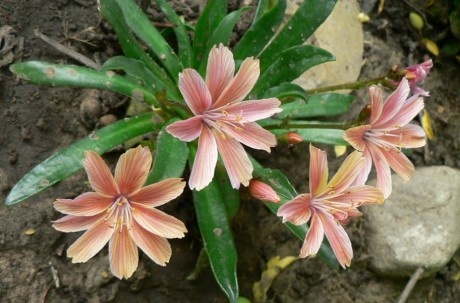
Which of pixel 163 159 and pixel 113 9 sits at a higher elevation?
pixel 113 9

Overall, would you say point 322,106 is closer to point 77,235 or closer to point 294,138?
point 294,138

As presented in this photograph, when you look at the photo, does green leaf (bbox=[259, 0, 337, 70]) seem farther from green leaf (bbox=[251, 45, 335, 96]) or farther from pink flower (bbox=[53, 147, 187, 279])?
pink flower (bbox=[53, 147, 187, 279])

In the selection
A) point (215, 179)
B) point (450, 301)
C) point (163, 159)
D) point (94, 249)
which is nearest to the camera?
point (94, 249)

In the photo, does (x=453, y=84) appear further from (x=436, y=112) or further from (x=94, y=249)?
(x=94, y=249)

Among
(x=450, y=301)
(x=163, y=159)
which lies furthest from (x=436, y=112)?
(x=163, y=159)

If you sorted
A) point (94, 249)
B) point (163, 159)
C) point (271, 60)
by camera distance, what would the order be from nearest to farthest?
point (94, 249), point (163, 159), point (271, 60)

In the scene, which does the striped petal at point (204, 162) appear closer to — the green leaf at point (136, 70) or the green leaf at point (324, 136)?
the green leaf at point (136, 70)

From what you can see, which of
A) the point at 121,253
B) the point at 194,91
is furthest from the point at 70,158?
the point at 194,91

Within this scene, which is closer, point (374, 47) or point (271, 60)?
point (271, 60)
